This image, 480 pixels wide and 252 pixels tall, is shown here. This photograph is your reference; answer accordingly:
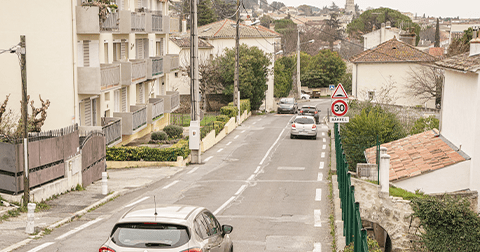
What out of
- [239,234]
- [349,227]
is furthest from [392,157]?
[349,227]

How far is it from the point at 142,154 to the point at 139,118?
5.50m

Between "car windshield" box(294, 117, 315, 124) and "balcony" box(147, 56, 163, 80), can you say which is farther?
"car windshield" box(294, 117, 315, 124)

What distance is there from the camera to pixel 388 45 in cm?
4459

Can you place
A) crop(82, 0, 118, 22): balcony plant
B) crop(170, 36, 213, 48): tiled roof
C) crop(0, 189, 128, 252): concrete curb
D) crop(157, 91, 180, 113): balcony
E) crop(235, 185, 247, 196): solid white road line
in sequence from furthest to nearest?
crop(170, 36, 213, 48): tiled roof, crop(157, 91, 180, 113): balcony, crop(82, 0, 118, 22): balcony plant, crop(235, 185, 247, 196): solid white road line, crop(0, 189, 128, 252): concrete curb

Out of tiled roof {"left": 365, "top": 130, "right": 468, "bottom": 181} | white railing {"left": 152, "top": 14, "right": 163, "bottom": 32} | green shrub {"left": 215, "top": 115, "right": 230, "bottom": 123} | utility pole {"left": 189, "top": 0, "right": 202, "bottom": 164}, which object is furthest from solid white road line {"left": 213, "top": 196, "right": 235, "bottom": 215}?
white railing {"left": 152, "top": 14, "right": 163, "bottom": 32}

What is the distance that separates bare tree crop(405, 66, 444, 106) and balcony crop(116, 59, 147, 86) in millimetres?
22157

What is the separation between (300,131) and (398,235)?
59.7 ft

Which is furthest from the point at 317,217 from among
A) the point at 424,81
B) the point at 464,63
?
the point at 424,81

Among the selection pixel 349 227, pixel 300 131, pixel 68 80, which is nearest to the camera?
pixel 349 227

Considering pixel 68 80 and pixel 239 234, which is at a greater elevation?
pixel 68 80

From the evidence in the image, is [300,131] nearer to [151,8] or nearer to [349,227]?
[151,8]

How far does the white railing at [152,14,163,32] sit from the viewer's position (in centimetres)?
3628

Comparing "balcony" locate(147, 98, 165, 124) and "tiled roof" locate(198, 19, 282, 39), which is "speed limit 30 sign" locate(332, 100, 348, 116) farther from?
"tiled roof" locate(198, 19, 282, 39)

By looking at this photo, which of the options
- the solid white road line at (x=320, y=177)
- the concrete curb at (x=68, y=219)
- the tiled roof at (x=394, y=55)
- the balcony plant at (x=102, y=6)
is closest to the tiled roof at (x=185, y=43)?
the tiled roof at (x=394, y=55)
